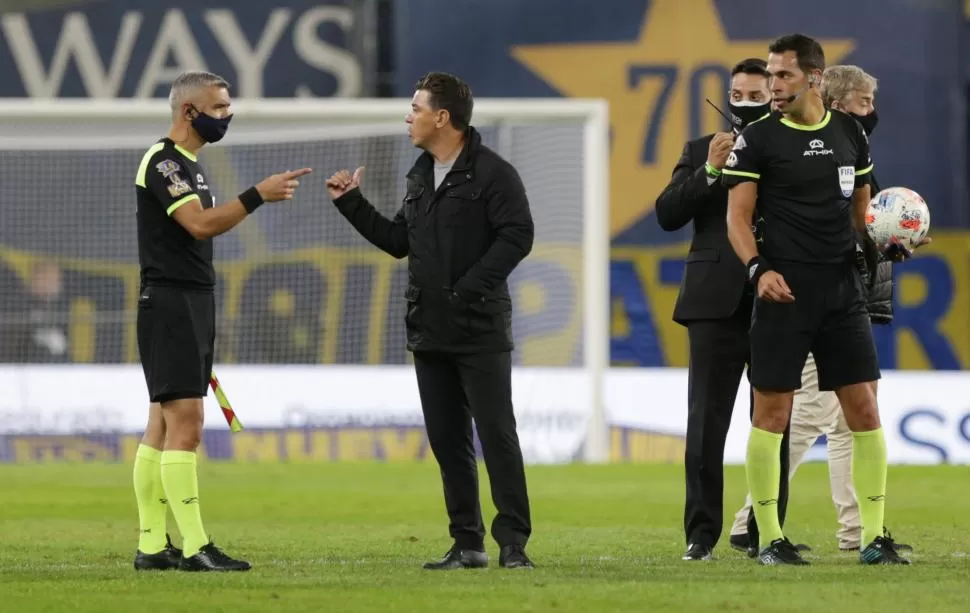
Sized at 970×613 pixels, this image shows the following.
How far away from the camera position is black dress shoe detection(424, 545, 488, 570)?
7.03m

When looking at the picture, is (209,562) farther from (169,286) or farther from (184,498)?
(169,286)

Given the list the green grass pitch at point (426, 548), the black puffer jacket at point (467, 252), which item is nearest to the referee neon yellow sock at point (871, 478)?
the green grass pitch at point (426, 548)

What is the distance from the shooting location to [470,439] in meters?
7.24

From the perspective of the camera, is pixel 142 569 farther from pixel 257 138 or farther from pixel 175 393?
pixel 257 138

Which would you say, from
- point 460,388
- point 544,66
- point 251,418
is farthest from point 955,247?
point 460,388

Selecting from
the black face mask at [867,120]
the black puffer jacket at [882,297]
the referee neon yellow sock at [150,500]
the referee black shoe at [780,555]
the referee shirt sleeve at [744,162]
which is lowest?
the referee black shoe at [780,555]

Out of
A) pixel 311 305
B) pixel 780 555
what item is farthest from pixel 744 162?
pixel 311 305

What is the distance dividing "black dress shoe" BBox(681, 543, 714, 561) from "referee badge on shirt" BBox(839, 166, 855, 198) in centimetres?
157

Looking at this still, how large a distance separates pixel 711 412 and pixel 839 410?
1.08 m

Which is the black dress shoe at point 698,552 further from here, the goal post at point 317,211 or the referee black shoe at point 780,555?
the goal post at point 317,211

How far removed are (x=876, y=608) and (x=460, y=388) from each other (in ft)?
6.92

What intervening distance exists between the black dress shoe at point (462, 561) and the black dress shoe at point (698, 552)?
91cm

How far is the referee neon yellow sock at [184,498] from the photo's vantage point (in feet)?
22.9

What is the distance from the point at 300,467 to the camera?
14.6 m
